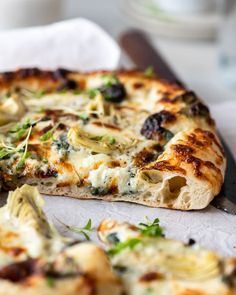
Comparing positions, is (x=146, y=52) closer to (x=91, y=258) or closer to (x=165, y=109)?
(x=165, y=109)

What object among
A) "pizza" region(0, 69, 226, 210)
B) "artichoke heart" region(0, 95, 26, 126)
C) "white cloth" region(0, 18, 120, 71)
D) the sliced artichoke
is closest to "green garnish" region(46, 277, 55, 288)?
the sliced artichoke

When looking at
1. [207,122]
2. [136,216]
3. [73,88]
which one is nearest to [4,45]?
[73,88]

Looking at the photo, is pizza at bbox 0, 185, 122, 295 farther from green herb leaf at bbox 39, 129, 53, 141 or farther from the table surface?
the table surface

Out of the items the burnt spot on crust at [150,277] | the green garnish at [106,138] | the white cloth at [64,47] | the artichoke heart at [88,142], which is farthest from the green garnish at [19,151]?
the white cloth at [64,47]

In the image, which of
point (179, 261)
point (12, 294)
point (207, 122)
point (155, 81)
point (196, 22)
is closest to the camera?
point (12, 294)

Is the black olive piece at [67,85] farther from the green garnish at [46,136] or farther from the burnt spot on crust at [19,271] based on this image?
the burnt spot on crust at [19,271]

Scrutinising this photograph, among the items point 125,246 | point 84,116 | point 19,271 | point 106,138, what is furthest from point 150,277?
point 84,116

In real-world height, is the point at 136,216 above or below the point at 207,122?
below
